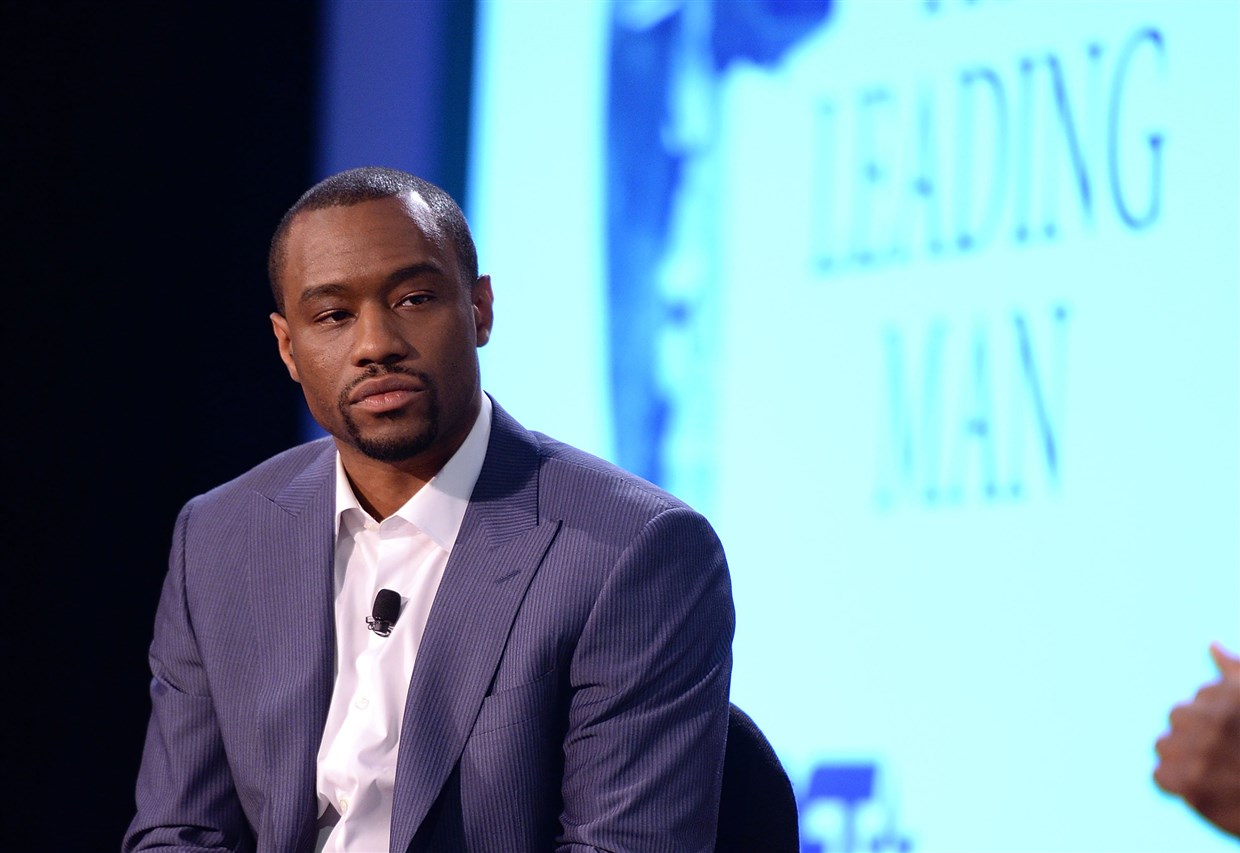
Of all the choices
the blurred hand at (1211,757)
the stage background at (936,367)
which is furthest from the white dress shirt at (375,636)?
the blurred hand at (1211,757)

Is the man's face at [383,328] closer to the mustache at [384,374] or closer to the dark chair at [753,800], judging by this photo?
the mustache at [384,374]

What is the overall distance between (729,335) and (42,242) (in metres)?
1.95

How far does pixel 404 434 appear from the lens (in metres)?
2.12

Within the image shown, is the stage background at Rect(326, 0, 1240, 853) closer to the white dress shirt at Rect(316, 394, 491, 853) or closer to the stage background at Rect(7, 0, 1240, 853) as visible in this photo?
the stage background at Rect(7, 0, 1240, 853)

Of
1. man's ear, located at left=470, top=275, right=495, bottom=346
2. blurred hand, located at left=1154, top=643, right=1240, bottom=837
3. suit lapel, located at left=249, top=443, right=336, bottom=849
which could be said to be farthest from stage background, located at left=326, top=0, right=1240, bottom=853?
blurred hand, located at left=1154, top=643, right=1240, bottom=837

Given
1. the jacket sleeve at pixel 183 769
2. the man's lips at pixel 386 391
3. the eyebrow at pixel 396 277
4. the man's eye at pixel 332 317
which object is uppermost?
the eyebrow at pixel 396 277

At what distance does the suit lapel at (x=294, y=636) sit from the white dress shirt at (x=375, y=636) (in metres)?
0.03

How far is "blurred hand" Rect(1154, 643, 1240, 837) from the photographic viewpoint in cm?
101

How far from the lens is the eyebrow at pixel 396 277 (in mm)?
2133

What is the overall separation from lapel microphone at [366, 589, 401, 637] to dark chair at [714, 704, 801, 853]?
495 millimetres

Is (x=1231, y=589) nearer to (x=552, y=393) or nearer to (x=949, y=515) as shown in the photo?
(x=949, y=515)

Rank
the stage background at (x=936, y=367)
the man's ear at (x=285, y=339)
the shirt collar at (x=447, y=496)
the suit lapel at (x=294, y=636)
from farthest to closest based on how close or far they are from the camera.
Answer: the stage background at (x=936, y=367), the man's ear at (x=285, y=339), the shirt collar at (x=447, y=496), the suit lapel at (x=294, y=636)

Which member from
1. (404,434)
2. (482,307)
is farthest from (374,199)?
(404,434)

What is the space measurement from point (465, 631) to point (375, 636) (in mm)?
163
